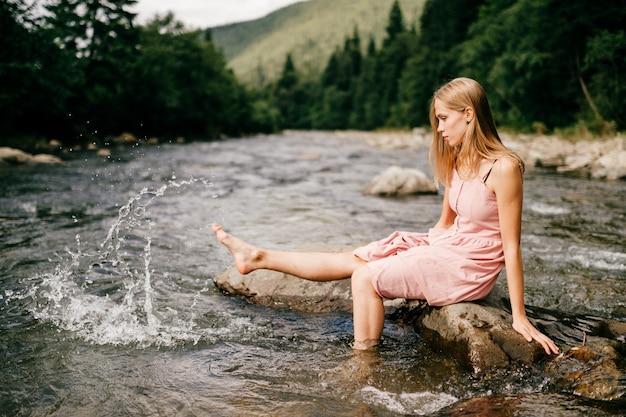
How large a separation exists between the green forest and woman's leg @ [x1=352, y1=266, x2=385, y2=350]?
38.5 feet

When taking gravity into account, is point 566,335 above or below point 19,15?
below

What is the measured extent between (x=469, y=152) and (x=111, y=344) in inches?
104

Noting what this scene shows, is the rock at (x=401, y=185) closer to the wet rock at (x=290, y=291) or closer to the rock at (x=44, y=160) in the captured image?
the wet rock at (x=290, y=291)

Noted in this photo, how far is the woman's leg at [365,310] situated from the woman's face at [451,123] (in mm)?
989

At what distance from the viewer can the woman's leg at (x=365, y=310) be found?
294 cm

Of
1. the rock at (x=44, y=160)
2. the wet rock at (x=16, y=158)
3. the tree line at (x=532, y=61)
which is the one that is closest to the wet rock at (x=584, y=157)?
the tree line at (x=532, y=61)

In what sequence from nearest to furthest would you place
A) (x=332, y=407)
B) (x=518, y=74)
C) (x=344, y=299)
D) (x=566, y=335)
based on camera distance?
1. (x=332, y=407)
2. (x=566, y=335)
3. (x=344, y=299)
4. (x=518, y=74)

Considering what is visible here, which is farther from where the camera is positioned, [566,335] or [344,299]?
[344,299]

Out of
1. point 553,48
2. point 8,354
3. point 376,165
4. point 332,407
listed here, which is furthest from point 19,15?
point 553,48

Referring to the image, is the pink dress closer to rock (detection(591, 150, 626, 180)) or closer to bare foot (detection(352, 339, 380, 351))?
bare foot (detection(352, 339, 380, 351))

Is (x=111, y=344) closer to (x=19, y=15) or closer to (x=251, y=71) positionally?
(x=19, y=15)

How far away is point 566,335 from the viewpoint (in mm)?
3051

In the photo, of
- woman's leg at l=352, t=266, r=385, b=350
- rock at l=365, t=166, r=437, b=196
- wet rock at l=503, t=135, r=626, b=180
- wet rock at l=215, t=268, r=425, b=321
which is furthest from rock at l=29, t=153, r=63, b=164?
wet rock at l=503, t=135, r=626, b=180

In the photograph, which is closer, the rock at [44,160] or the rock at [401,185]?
the rock at [401,185]
